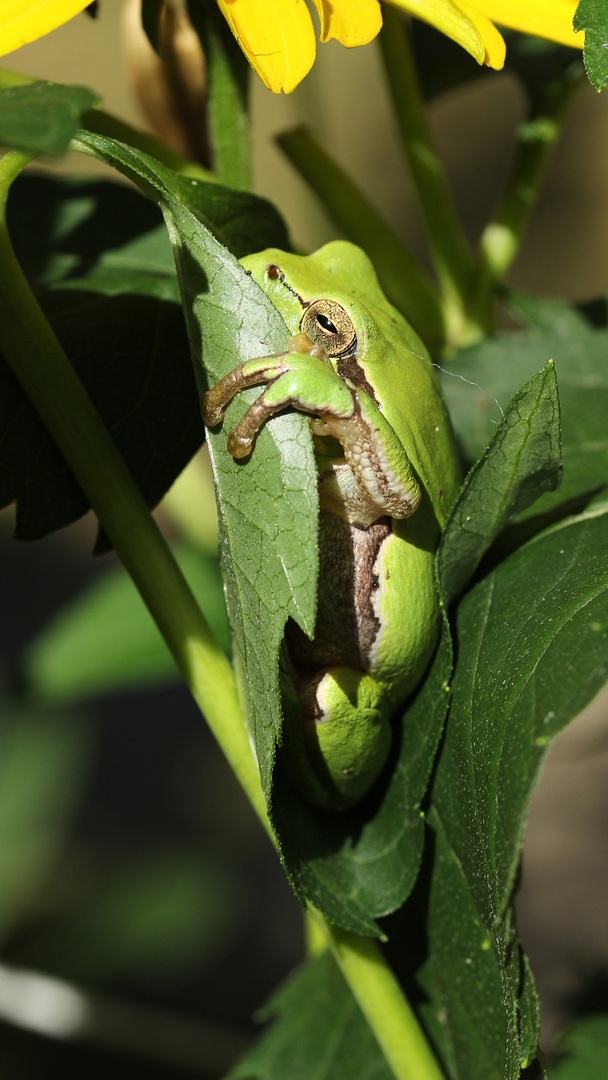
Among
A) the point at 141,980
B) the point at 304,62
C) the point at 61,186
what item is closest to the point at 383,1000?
the point at 304,62

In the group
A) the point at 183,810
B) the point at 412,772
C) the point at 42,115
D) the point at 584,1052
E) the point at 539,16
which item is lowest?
the point at 183,810

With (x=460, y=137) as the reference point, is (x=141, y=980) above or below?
below

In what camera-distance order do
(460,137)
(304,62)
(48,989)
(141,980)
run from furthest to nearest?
(460,137), (141,980), (48,989), (304,62)

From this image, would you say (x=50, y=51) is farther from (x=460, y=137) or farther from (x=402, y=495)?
(x=402, y=495)

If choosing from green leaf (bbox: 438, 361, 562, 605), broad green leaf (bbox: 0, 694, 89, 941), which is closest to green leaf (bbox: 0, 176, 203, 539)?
green leaf (bbox: 438, 361, 562, 605)

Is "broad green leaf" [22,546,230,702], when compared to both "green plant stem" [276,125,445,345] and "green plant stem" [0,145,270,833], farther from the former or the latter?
"green plant stem" [0,145,270,833]

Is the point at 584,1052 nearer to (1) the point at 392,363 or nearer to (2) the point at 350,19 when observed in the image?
(1) the point at 392,363

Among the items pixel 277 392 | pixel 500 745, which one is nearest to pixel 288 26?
pixel 277 392

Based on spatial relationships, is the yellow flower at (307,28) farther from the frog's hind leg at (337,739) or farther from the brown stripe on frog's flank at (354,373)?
the frog's hind leg at (337,739)
